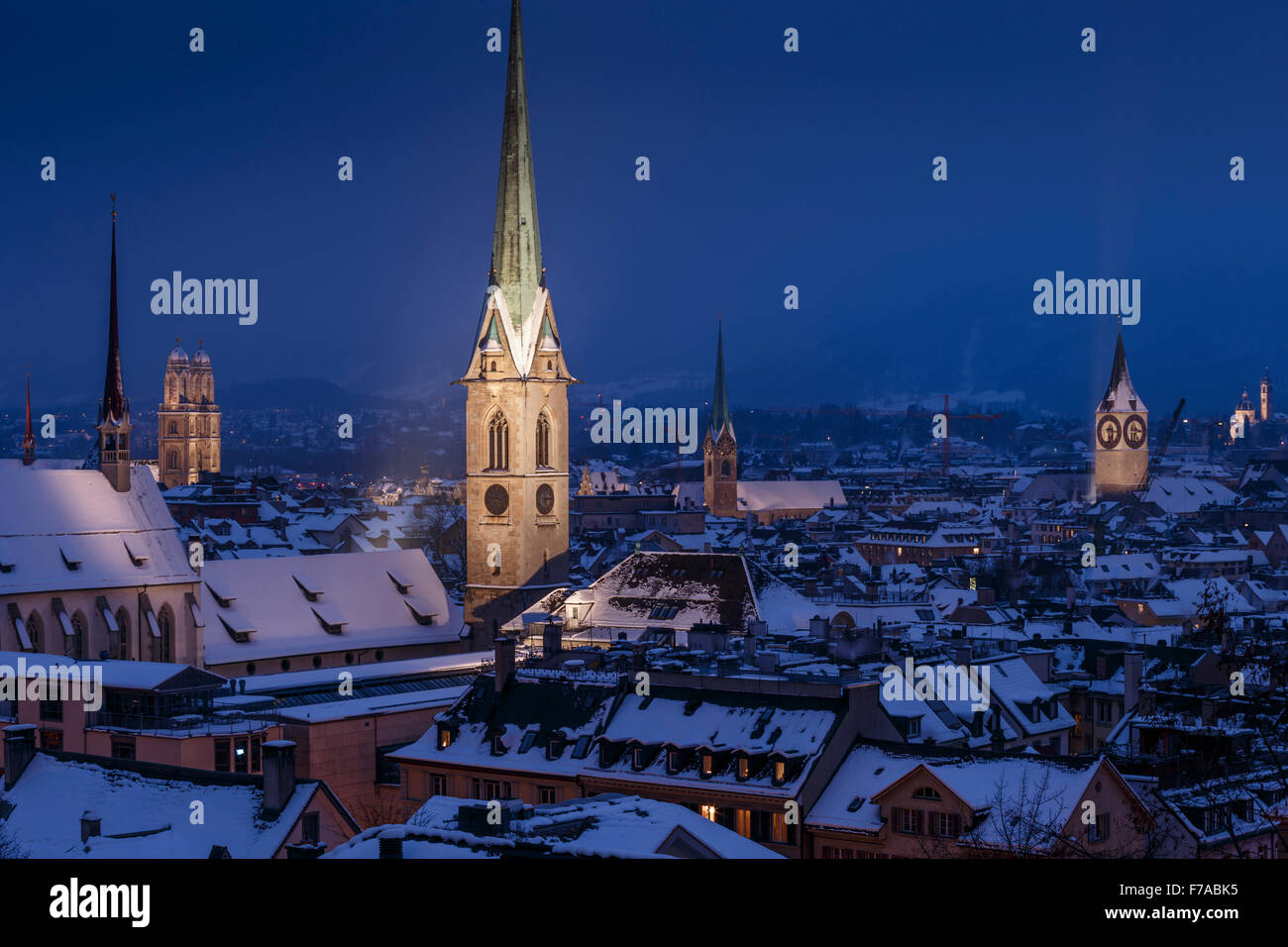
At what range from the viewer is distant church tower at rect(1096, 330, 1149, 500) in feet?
538

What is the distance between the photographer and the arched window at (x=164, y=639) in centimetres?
5400

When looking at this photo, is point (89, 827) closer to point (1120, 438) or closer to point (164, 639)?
point (164, 639)

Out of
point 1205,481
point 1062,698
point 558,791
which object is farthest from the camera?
point 1205,481

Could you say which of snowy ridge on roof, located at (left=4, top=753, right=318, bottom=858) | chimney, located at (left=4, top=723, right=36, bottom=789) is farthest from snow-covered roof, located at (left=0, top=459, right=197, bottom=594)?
snowy ridge on roof, located at (left=4, top=753, right=318, bottom=858)

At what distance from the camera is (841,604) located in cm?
6681

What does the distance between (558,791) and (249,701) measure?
10.5m

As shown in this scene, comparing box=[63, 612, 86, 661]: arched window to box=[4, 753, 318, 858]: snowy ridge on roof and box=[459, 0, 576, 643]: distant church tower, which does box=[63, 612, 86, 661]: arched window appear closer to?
box=[459, 0, 576, 643]: distant church tower

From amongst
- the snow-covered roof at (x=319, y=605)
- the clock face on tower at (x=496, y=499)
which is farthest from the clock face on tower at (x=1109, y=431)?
the snow-covered roof at (x=319, y=605)

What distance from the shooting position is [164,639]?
54406 millimetres

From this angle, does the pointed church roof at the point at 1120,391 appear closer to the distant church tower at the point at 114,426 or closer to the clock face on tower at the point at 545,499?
the clock face on tower at the point at 545,499

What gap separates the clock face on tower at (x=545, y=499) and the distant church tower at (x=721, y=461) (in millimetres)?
99115
